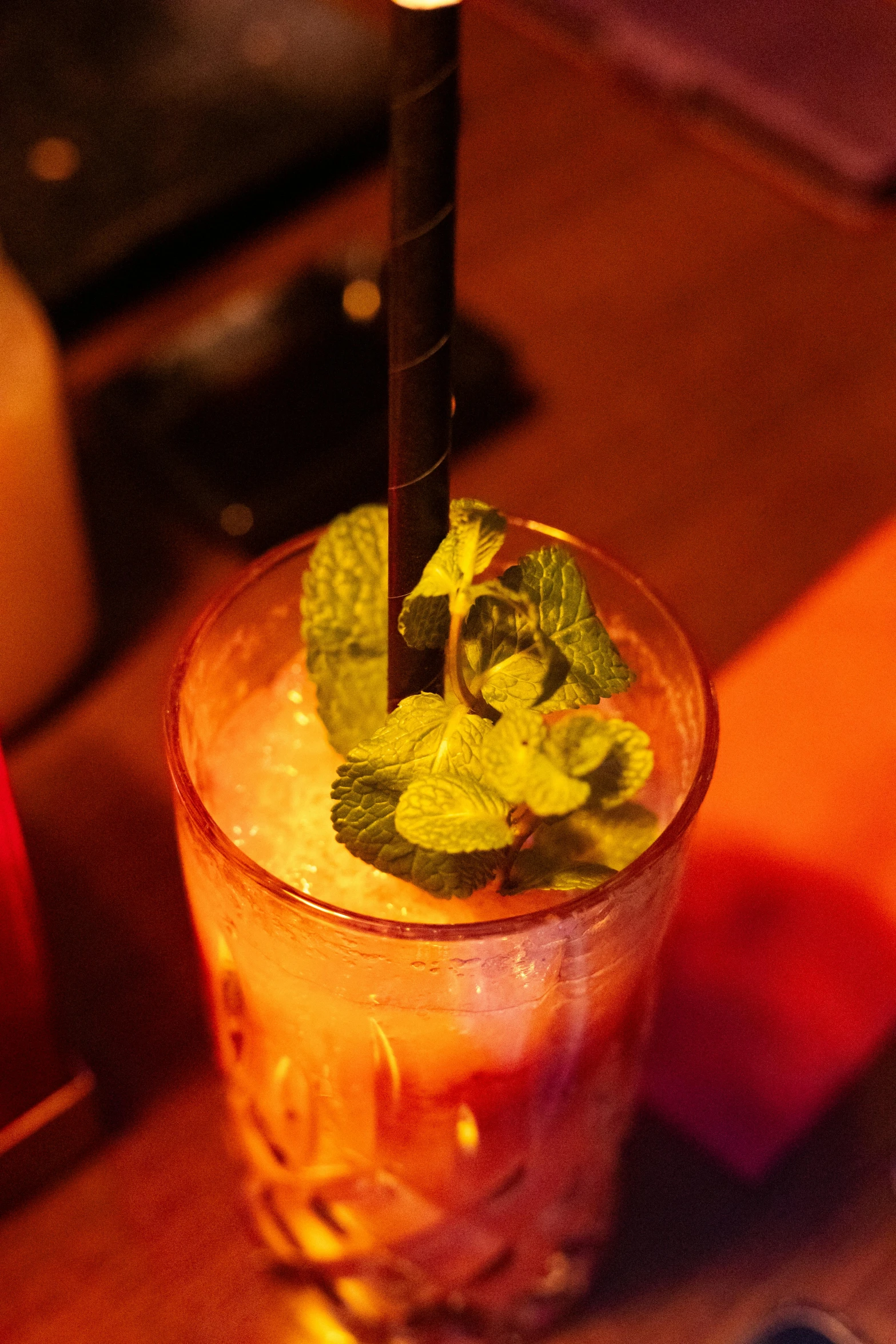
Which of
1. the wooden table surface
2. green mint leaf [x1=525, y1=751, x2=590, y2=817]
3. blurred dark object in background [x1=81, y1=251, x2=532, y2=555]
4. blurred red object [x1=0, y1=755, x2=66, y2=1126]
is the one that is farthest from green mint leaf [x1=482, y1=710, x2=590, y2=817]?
blurred dark object in background [x1=81, y1=251, x2=532, y2=555]

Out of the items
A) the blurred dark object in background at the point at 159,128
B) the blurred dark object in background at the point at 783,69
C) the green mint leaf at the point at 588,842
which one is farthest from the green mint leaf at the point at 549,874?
the blurred dark object in background at the point at 783,69

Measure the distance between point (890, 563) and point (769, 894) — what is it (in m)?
0.25

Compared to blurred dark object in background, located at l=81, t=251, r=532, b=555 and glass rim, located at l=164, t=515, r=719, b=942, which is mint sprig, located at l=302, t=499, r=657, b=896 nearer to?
glass rim, located at l=164, t=515, r=719, b=942

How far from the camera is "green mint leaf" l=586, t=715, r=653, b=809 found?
1.44 feet

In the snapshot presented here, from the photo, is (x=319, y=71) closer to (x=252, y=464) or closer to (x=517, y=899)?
(x=252, y=464)

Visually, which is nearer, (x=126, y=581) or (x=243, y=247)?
(x=126, y=581)

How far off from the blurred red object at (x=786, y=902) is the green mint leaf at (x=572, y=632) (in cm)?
19

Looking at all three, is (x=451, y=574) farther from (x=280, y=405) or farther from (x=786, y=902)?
(x=280, y=405)

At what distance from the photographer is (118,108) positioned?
112cm

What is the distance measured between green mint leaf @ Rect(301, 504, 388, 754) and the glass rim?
0.04 m

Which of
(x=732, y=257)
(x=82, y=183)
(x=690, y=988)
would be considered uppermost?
(x=82, y=183)

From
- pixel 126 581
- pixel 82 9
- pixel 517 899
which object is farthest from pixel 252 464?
pixel 82 9

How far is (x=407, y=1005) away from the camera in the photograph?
0.46 meters

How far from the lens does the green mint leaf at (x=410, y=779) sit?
44cm
